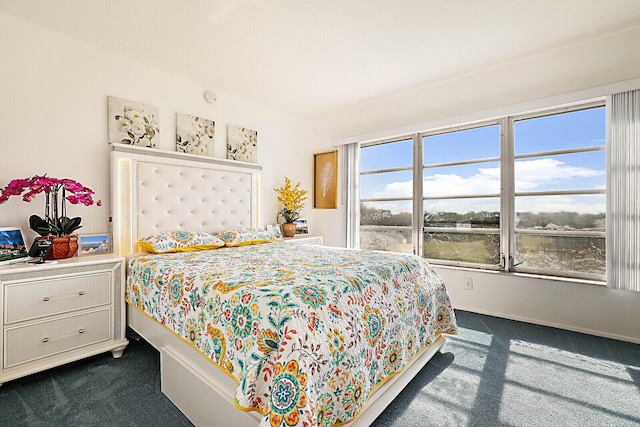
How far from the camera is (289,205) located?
4047 mm

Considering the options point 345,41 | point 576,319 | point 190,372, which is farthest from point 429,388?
point 345,41

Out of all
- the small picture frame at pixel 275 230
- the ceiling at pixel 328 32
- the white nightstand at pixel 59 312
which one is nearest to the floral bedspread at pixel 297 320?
the white nightstand at pixel 59 312

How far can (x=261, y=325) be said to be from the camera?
1176 millimetres

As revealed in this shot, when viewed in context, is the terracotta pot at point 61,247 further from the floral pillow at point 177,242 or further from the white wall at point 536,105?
the white wall at point 536,105

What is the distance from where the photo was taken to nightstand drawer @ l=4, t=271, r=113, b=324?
1828 mm

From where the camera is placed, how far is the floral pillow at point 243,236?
304 centimetres

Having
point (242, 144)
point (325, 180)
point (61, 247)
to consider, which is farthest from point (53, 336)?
point (325, 180)

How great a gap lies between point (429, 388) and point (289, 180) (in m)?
2.94

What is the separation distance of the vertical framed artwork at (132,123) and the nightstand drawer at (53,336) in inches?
58.4

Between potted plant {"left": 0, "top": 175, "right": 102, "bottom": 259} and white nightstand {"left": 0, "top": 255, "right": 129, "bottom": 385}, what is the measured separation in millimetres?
119

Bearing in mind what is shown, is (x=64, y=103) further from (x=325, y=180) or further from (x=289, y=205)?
(x=325, y=180)

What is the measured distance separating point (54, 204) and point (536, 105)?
423cm

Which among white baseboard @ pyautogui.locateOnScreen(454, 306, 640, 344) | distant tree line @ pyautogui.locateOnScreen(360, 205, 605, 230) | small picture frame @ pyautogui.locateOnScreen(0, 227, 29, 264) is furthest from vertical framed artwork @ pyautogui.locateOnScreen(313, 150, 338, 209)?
small picture frame @ pyautogui.locateOnScreen(0, 227, 29, 264)

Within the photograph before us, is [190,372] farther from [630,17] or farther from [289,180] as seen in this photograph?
[630,17]
